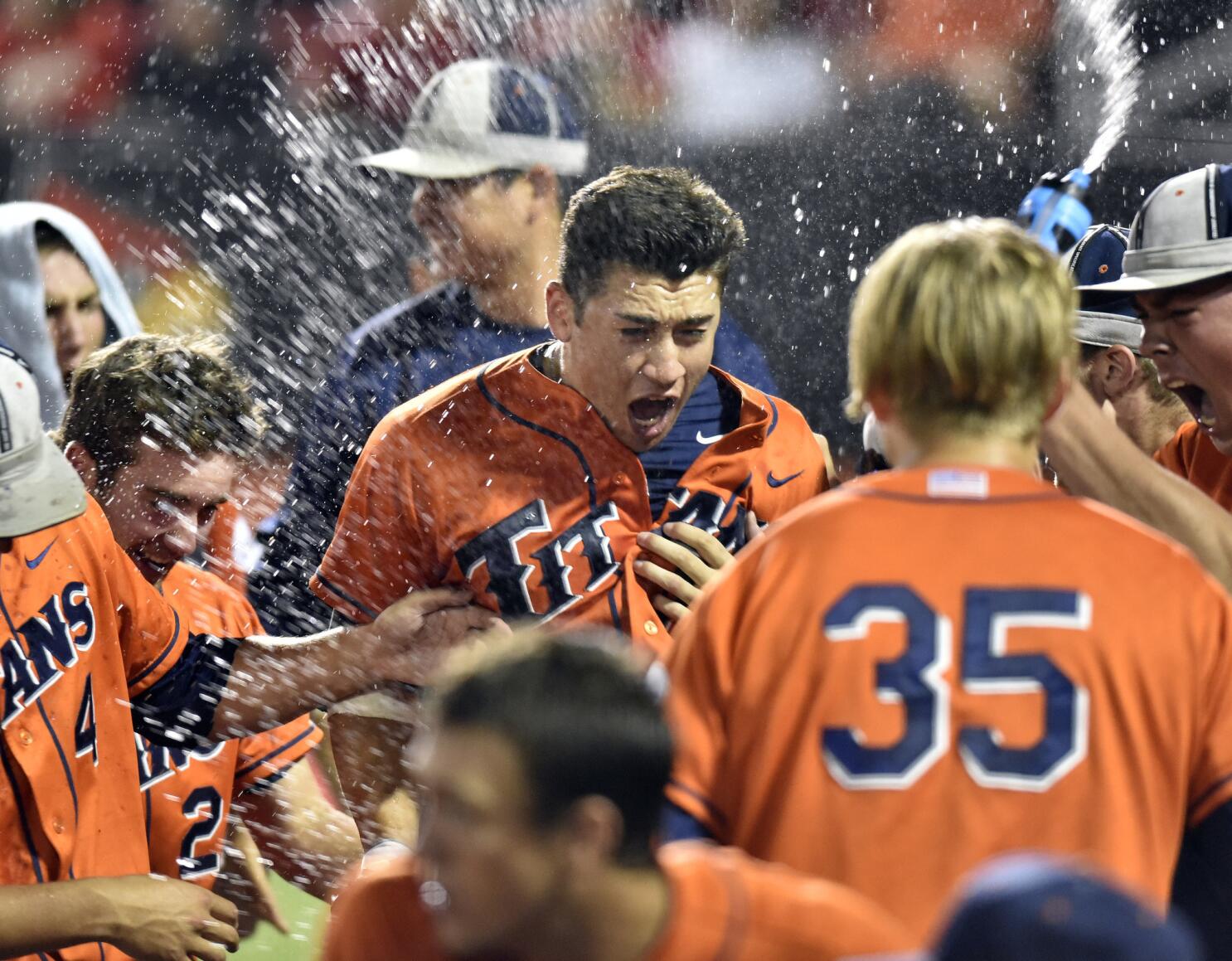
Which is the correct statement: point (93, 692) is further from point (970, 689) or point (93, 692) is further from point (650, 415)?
point (970, 689)

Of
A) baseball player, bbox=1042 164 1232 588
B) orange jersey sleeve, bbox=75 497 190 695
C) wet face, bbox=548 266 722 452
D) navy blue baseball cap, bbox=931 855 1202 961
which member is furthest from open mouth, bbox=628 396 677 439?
navy blue baseball cap, bbox=931 855 1202 961

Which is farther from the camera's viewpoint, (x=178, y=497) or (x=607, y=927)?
(x=178, y=497)

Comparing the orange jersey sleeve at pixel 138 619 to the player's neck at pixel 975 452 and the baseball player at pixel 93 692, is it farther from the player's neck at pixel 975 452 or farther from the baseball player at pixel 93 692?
the player's neck at pixel 975 452

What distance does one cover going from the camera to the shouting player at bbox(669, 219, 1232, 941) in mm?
1756

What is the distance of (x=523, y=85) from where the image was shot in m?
4.90

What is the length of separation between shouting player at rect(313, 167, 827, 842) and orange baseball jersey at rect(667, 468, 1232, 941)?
1102mm

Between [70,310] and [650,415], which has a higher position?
[650,415]

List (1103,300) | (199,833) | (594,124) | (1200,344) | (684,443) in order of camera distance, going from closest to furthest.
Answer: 1. (1200,344)
2. (684,443)
3. (1103,300)
4. (199,833)
5. (594,124)

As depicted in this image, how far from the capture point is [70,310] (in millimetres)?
5047

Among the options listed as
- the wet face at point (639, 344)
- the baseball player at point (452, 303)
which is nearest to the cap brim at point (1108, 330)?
the wet face at point (639, 344)

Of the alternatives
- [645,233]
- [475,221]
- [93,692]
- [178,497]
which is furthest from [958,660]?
[475,221]

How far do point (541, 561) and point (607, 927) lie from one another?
1.52 metres

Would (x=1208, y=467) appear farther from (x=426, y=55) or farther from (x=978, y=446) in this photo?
(x=426, y=55)

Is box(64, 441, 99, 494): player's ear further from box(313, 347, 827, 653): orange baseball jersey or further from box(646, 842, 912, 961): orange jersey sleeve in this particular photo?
box(646, 842, 912, 961): orange jersey sleeve
